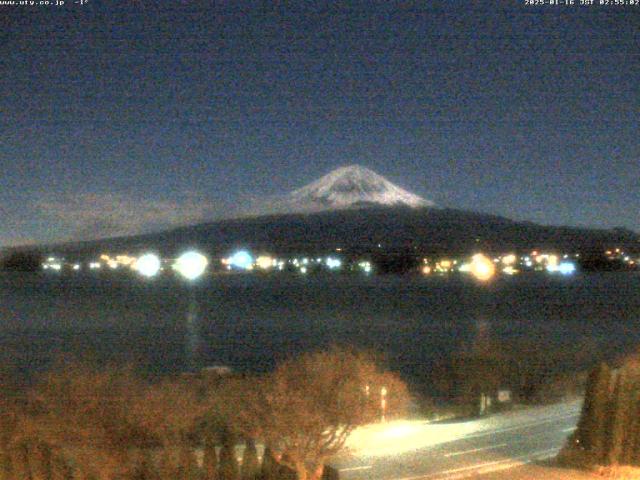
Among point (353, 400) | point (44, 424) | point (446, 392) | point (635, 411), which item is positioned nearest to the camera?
point (44, 424)

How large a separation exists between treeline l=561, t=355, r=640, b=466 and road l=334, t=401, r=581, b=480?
0.97 m

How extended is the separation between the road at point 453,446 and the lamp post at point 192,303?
19.5m

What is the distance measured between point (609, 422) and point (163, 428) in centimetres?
568

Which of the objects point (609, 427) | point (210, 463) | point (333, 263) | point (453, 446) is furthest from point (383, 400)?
point (333, 263)

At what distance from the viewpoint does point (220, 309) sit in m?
74.7

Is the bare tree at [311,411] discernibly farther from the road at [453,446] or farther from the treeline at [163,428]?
the road at [453,446]

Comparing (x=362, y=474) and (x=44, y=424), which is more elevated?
(x=44, y=424)

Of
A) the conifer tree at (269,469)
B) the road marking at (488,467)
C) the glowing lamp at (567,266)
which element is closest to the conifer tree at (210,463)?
the conifer tree at (269,469)

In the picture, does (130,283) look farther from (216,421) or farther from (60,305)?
(216,421)

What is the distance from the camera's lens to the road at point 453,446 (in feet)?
→ 42.0

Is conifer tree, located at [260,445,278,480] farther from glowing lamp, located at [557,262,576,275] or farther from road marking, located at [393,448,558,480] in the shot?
glowing lamp, located at [557,262,576,275]

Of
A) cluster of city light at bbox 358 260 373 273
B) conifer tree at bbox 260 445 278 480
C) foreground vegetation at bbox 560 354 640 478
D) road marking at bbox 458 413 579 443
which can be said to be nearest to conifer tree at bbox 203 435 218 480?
conifer tree at bbox 260 445 278 480

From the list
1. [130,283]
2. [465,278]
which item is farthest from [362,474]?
[130,283]

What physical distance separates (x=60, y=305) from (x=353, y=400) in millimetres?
74432
